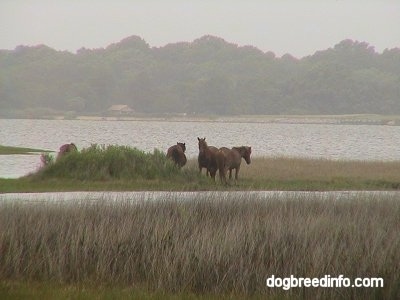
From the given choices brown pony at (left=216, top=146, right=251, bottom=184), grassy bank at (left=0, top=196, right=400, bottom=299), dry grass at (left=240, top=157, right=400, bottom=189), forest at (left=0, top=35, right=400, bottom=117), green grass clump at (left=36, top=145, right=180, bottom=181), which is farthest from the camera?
forest at (left=0, top=35, right=400, bottom=117)

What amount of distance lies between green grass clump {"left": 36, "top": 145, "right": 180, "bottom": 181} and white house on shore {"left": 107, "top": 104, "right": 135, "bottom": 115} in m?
163

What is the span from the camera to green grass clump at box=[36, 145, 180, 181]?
24.5 m

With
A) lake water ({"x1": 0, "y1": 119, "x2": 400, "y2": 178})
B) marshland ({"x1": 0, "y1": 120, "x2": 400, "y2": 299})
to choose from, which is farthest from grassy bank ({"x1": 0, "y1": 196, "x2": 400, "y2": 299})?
lake water ({"x1": 0, "y1": 119, "x2": 400, "y2": 178})

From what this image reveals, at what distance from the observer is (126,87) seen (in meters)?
190

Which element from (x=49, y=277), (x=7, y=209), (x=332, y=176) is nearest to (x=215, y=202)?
(x=7, y=209)

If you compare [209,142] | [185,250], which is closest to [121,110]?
[209,142]

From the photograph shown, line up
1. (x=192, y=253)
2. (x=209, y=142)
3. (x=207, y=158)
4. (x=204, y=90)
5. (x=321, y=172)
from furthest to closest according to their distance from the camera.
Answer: (x=204, y=90)
(x=209, y=142)
(x=321, y=172)
(x=207, y=158)
(x=192, y=253)

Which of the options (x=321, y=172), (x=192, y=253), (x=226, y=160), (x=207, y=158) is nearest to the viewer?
(x=192, y=253)

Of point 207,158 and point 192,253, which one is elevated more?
point 192,253

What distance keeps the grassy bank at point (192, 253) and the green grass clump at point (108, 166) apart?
12.3 meters

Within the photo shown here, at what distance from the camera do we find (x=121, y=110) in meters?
190

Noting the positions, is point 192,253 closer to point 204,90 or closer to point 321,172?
point 321,172

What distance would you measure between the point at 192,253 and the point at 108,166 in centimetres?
1561

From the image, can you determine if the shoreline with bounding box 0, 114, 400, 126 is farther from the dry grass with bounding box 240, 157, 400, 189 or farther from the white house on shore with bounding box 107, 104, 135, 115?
the dry grass with bounding box 240, 157, 400, 189
